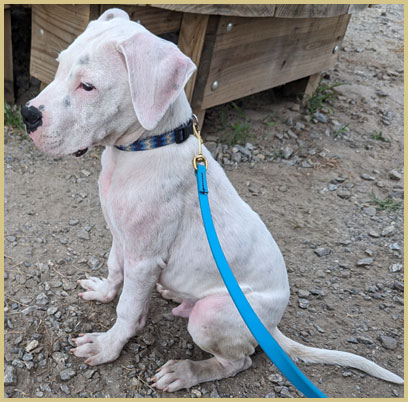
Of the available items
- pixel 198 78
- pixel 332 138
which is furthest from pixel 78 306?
pixel 332 138

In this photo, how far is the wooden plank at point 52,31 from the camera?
12.8ft

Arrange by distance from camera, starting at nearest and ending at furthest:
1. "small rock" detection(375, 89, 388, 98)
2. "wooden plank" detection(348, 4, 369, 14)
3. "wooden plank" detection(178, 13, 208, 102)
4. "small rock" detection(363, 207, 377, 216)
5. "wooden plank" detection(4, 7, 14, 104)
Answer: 1. "wooden plank" detection(178, 13, 208, 102)
2. "small rock" detection(363, 207, 377, 216)
3. "wooden plank" detection(4, 7, 14, 104)
4. "wooden plank" detection(348, 4, 369, 14)
5. "small rock" detection(375, 89, 388, 98)

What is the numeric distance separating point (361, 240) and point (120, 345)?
2.23m

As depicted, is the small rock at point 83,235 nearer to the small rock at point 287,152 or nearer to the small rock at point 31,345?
the small rock at point 31,345

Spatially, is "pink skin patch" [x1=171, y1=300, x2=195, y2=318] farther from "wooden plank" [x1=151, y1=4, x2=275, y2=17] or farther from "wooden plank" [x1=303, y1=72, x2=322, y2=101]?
"wooden plank" [x1=303, y1=72, x2=322, y2=101]

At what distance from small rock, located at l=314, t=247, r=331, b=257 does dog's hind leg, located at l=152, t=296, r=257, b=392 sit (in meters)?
1.28

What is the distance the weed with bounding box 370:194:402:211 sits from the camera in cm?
446

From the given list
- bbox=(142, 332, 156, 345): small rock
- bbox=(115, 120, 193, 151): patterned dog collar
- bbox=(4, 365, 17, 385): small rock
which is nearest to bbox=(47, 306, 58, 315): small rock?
bbox=(4, 365, 17, 385): small rock

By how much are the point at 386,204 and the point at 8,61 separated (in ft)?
11.9

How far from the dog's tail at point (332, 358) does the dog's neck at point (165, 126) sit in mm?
1272

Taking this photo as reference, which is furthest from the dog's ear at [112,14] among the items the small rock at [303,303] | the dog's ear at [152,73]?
the small rock at [303,303]

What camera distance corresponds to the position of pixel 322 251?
3.92 metres

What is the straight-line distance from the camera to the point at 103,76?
2.07 meters

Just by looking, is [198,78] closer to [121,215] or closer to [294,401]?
[121,215]
